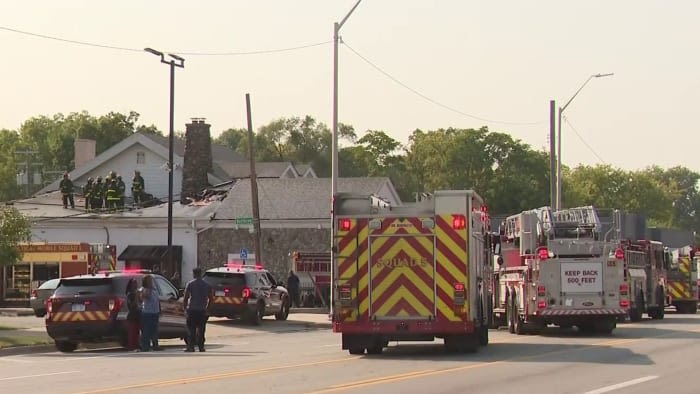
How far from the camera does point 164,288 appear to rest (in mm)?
28047

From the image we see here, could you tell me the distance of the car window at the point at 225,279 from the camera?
122ft

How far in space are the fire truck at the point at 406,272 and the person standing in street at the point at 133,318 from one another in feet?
17.1

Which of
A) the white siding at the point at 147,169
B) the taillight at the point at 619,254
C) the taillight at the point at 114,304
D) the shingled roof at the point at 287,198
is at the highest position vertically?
the white siding at the point at 147,169

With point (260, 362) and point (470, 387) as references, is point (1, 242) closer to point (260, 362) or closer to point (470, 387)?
point (260, 362)

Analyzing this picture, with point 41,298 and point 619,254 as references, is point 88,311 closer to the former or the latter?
point 619,254

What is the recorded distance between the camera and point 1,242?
108 ft

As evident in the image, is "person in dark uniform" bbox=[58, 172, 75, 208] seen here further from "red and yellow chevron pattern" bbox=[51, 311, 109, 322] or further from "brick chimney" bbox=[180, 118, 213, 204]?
"red and yellow chevron pattern" bbox=[51, 311, 109, 322]

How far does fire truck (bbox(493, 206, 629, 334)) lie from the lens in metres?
30.5

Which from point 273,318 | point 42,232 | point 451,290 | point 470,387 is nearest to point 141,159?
point 42,232

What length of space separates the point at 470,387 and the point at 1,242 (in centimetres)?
1959

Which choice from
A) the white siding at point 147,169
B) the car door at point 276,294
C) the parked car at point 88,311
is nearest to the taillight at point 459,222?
the parked car at point 88,311

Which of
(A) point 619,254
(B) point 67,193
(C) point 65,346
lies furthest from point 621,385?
(B) point 67,193

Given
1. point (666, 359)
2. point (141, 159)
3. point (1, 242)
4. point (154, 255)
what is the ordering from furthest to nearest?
point (141, 159)
point (154, 255)
point (1, 242)
point (666, 359)

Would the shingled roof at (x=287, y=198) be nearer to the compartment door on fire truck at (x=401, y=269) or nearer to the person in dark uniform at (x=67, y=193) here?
the person in dark uniform at (x=67, y=193)
